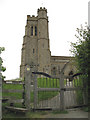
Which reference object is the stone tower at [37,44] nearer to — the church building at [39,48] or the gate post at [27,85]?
the church building at [39,48]

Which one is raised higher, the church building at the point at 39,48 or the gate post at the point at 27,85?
the church building at the point at 39,48

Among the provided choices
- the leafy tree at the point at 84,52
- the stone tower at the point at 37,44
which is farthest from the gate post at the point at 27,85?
the stone tower at the point at 37,44

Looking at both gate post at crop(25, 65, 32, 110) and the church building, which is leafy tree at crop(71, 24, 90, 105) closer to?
gate post at crop(25, 65, 32, 110)

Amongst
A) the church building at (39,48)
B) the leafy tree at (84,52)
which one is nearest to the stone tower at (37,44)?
the church building at (39,48)

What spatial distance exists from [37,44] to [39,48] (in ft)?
8.77

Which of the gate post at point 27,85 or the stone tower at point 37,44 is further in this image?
the stone tower at point 37,44

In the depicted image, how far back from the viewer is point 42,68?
33.9 meters

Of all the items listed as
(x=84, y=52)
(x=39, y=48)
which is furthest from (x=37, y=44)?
(x=84, y=52)

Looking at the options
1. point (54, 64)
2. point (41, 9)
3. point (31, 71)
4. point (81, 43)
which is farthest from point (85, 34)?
point (41, 9)

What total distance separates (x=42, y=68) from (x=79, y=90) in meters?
27.9

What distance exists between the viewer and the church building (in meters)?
34.9

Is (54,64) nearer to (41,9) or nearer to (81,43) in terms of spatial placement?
(41,9)

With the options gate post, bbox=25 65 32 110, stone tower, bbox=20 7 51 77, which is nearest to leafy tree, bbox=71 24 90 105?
gate post, bbox=25 65 32 110

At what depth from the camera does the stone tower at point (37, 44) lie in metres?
34.9
